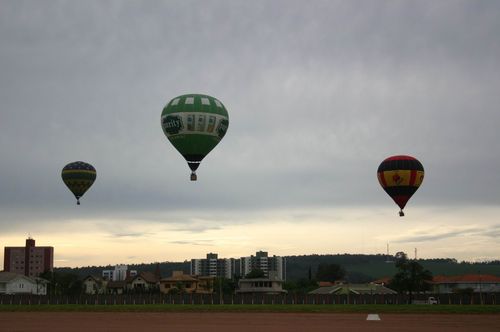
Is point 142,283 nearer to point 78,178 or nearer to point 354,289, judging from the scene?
point 354,289

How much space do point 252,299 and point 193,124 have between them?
36.3m

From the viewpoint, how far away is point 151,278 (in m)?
166

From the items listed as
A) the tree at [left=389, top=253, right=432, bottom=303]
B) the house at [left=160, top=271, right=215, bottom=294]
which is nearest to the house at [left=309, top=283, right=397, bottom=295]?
the tree at [left=389, top=253, right=432, bottom=303]

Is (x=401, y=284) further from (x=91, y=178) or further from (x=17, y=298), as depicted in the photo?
(x=17, y=298)

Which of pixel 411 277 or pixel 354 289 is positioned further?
pixel 354 289

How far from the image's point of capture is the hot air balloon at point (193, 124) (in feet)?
175

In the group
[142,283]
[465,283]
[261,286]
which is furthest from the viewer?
[142,283]

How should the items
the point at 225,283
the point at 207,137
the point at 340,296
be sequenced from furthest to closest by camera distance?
the point at 225,283 < the point at 340,296 < the point at 207,137

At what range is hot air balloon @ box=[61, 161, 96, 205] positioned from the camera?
77.2 metres

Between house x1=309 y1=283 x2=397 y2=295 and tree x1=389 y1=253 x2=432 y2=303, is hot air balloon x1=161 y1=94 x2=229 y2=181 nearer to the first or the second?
tree x1=389 y1=253 x2=432 y2=303

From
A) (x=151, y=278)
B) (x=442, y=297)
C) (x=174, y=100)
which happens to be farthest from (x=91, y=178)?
(x=151, y=278)

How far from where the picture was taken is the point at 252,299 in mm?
83375

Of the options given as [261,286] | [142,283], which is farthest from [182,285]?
[261,286]

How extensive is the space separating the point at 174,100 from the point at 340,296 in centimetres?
4036
